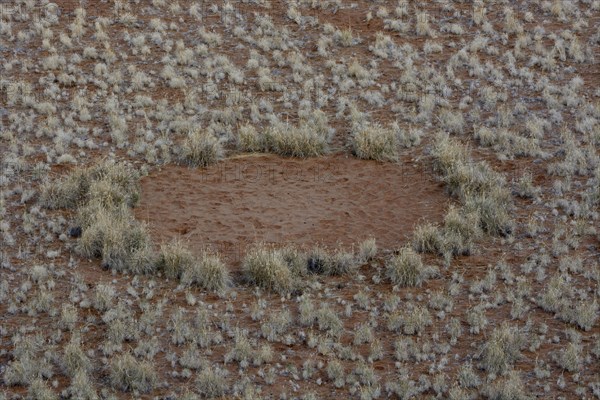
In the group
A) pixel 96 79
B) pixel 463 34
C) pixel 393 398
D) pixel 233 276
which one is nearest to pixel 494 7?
pixel 463 34

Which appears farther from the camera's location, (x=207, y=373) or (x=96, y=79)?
(x=96, y=79)

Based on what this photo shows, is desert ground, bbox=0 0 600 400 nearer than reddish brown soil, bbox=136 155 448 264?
Yes

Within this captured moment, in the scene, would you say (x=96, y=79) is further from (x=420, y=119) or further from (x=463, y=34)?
(x=463, y=34)

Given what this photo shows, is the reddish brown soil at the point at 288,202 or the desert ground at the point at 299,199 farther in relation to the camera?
the reddish brown soil at the point at 288,202

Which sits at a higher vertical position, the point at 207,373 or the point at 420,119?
the point at 420,119
